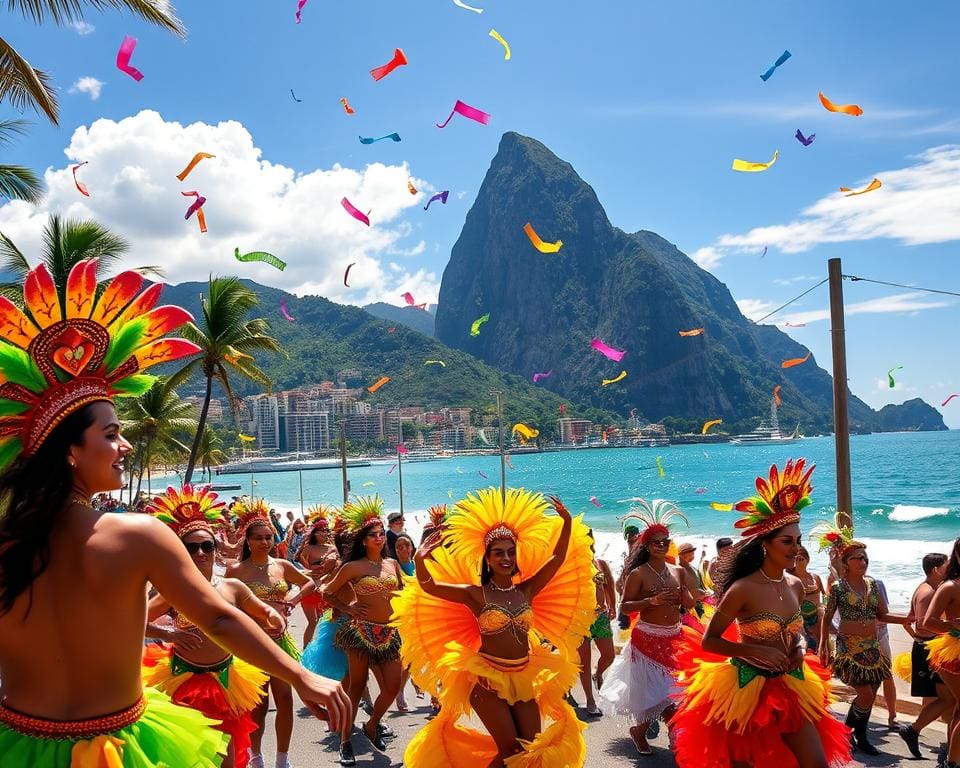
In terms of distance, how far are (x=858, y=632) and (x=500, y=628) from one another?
12.7 ft

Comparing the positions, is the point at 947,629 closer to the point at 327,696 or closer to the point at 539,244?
the point at 327,696

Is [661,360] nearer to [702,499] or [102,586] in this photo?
[702,499]

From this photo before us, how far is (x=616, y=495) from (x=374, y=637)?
80825 millimetres

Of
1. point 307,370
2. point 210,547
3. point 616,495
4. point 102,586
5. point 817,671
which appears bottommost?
point 616,495

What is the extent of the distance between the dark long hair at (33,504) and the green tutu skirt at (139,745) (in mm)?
385

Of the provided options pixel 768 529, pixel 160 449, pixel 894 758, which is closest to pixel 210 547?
pixel 768 529

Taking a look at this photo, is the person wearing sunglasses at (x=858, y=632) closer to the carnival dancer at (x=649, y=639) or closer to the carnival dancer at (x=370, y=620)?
the carnival dancer at (x=649, y=639)

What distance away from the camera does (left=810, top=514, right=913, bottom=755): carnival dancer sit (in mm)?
7621

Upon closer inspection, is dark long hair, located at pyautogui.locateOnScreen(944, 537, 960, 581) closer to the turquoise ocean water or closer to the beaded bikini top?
the beaded bikini top

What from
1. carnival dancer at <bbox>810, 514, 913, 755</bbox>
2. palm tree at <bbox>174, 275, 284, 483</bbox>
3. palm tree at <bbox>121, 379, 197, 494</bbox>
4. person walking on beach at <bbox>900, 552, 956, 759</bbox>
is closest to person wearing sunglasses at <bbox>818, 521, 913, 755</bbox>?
carnival dancer at <bbox>810, 514, 913, 755</bbox>

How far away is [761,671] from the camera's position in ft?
17.1

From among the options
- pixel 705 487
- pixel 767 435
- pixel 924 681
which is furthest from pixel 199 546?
pixel 767 435

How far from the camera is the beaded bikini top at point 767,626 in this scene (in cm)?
530

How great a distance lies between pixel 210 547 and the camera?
6.24 meters
